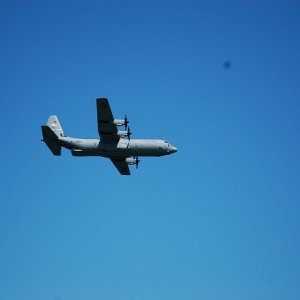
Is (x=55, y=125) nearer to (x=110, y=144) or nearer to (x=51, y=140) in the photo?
(x=51, y=140)

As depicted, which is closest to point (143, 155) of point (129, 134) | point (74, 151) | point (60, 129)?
point (129, 134)

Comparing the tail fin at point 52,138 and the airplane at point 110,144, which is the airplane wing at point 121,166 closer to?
the airplane at point 110,144

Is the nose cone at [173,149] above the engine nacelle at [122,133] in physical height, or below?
below

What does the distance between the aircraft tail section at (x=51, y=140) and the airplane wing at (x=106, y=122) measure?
615 centimetres

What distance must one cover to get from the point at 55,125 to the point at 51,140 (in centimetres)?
566

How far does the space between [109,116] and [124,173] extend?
554 inches

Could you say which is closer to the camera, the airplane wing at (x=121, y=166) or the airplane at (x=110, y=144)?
the airplane at (x=110, y=144)

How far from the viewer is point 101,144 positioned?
65812 millimetres

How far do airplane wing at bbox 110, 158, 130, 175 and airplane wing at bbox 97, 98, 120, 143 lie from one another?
273 inches

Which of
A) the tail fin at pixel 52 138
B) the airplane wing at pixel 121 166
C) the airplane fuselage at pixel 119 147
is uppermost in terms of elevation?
the tail fin at pixel 52 138

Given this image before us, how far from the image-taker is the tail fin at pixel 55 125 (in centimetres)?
7126

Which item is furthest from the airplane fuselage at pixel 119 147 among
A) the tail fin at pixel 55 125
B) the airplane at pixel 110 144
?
the tail fin at pixel 55 125

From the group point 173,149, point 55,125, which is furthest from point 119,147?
point 55,125

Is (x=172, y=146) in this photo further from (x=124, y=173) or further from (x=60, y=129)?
(x=60, y=129)
